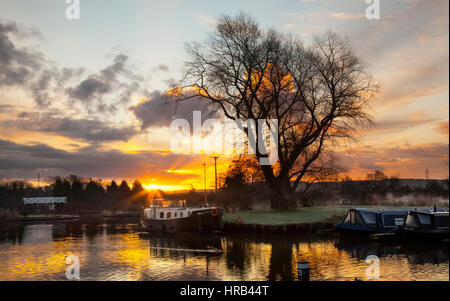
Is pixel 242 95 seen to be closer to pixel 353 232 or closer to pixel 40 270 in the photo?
pixel 353 232

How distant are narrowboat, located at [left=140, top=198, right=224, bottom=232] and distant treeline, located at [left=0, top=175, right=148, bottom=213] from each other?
73.1 meters

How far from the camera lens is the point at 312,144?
145 ft

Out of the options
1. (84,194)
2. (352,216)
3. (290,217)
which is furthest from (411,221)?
(84,194)

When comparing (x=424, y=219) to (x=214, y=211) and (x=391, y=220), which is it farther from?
(x=214, y=211)

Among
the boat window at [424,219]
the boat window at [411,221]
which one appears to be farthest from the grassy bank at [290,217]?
the boat window at [424,219]

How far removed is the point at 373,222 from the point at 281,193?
12.6 m

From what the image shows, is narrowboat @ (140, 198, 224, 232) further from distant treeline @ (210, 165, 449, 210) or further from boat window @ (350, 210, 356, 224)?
boat window @ (350, 210, 356, 224)

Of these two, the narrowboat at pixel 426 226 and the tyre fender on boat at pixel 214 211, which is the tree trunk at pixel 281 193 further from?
the narrowboat at pixel 426 226

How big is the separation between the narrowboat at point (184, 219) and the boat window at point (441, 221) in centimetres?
1864

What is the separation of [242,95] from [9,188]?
146 metres

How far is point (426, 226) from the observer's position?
2889cm

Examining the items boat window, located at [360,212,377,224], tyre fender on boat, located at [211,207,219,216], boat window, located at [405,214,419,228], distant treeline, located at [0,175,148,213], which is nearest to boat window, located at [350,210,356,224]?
boat window, located at [360,212,377,224]
